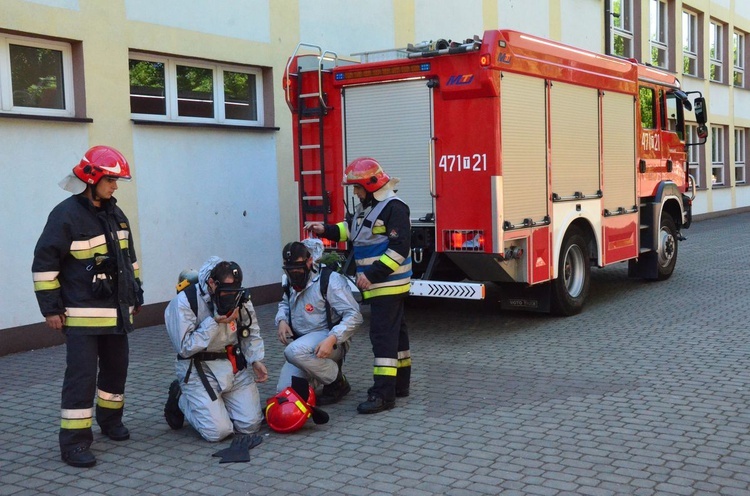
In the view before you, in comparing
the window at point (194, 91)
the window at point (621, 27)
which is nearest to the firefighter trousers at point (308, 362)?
the window at point (194, 91)

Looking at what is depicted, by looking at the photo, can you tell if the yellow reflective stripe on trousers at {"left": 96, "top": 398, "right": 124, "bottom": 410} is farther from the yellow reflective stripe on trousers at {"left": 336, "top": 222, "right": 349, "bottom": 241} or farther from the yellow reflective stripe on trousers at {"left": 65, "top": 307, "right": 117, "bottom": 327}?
the yellow reflective stripe on trousers at {"left": 336, "top": 222, "right": 349, "bottom": 241}

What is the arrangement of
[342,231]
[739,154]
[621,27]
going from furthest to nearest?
[739,154] < [621,27] < [342,231]

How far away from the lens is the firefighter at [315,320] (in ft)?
20.0

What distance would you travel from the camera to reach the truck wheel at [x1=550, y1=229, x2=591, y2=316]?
957 centimetres

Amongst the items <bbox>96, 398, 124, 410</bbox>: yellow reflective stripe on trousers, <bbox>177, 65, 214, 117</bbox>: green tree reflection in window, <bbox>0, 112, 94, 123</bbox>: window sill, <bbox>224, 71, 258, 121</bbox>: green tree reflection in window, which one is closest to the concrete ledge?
<bbox>0, 112, 94, 123</bbox>: window sill

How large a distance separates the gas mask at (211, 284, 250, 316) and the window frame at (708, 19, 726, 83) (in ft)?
83.4

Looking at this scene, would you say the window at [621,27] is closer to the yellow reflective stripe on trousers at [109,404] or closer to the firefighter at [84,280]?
the firefighter at [84,280]

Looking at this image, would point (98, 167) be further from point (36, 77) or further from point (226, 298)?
point (36, 77)

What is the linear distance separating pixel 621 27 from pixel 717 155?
24.6ft

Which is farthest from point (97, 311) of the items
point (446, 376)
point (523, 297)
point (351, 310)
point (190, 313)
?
point (523, 297)

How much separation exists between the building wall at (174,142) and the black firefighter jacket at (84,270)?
3562 millimetres

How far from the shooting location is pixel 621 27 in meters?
22.2

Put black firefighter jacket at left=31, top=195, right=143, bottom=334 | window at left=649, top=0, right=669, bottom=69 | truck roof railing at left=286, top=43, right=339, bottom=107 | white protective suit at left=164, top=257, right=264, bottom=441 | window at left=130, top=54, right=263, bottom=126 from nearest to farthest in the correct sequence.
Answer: black firefighter jacket at left=31, top=195, right=143, bottom=334
white protective suit at left=164, top=257, right=264, bottom=441
truck roof railing at left=286, top=43, right=339, bottom=107
window at left=130, top=54, right=263, bottom=126
window at left=649, top=0, right=669, bottom=69

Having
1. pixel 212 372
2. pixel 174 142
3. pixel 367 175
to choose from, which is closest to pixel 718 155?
pixel 174 142
